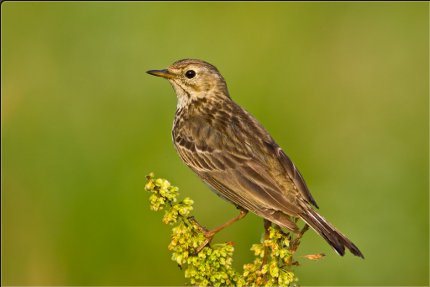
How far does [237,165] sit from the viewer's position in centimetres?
747

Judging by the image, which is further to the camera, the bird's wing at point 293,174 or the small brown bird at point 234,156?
the bird's wing at point 293,174

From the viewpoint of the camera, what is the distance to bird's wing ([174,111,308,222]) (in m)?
7.04

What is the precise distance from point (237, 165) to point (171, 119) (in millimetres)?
3475

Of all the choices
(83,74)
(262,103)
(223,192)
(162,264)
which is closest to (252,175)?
(223,192)

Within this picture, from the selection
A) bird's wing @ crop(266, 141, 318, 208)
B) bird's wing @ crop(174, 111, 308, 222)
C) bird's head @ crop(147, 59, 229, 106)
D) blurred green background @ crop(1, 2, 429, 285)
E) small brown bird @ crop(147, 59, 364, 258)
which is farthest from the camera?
blurred green background @ crop(1, 2, 429, 285)

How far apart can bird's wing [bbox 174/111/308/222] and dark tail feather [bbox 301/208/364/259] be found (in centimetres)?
13

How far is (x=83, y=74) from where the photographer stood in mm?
11750

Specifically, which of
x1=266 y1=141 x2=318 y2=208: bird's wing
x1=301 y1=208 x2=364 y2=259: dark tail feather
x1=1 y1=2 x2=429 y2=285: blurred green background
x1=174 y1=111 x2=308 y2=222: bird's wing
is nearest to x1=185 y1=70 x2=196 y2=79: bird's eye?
x1=174 y1=111 x2=308 y2=222: bird's wing

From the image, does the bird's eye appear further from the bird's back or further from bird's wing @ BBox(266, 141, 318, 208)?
bird's wing @ BBox(266, 141, 318, 208)

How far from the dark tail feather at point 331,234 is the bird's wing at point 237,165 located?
0.13 m

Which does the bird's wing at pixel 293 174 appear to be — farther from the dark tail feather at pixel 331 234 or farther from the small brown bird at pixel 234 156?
the dark tail feather at pixel 331 234

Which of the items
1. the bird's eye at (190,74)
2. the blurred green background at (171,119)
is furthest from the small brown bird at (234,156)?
the blurred green background at (171,119)

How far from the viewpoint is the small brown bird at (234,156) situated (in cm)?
688

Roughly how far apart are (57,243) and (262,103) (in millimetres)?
3279
